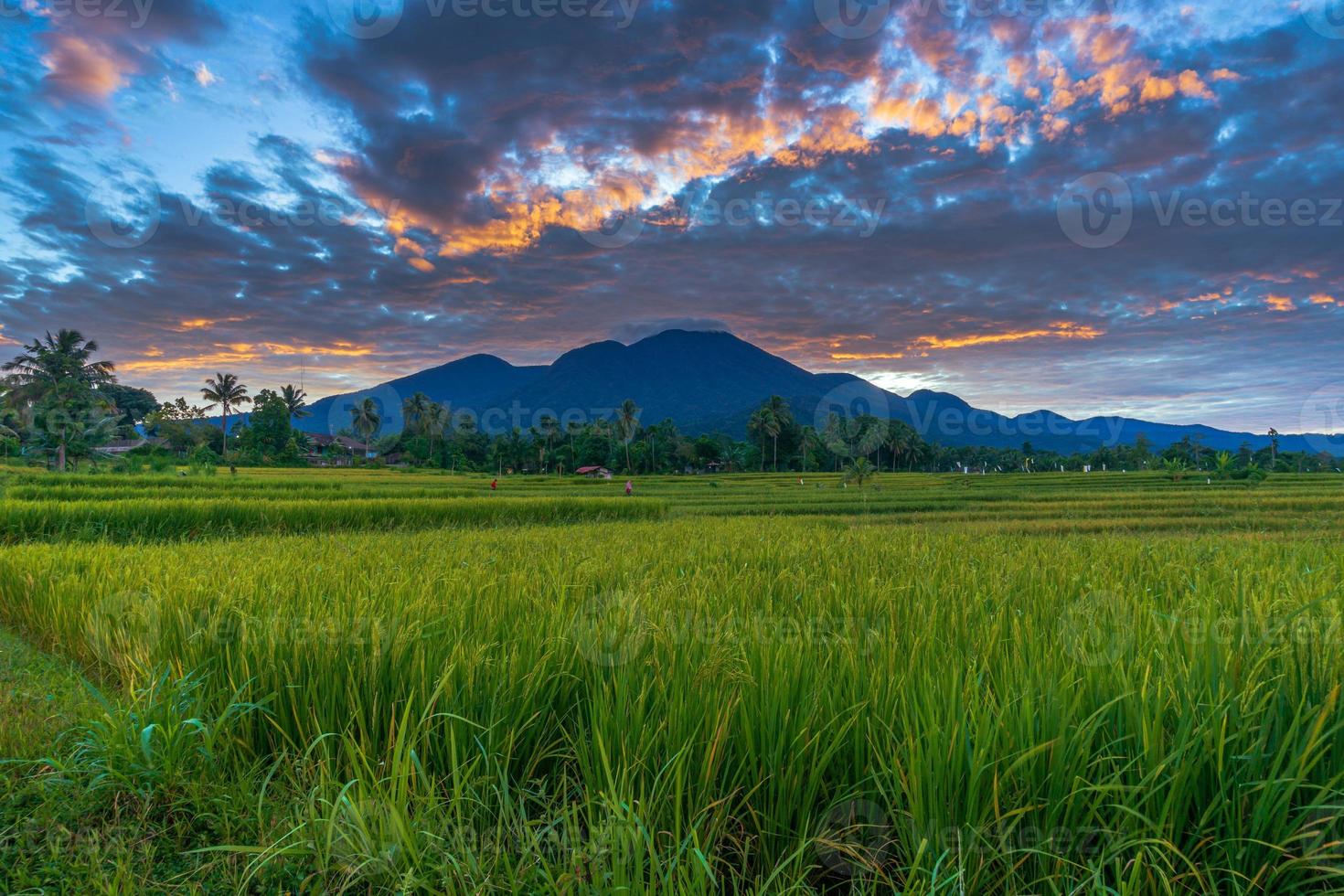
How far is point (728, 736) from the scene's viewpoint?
1701mm

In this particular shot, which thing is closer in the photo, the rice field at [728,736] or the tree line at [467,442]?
the rice field at [728,736]

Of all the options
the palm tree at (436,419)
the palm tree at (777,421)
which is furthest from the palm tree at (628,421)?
the palm tree at (436,419)

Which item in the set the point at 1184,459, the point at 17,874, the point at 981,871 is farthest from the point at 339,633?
the point at 1184,459

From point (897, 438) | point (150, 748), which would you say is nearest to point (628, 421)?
point (897, 438)

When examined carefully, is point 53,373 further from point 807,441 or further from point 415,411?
point 807,441

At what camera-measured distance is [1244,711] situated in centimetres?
165

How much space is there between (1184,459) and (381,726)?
9595 centimetres

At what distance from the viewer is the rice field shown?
1.38 metres

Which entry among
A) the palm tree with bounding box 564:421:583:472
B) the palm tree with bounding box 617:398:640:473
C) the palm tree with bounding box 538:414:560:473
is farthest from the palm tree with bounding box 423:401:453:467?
the palm tree with bounding box 617:398:640:473

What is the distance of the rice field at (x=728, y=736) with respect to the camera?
138 centimetres

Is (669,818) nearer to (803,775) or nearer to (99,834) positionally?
(803,775)

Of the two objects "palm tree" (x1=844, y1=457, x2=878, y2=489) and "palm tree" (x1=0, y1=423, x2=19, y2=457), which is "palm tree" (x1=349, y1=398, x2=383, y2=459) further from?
"palm tree" (x1=844, y1=457, x2=878, y2=489)

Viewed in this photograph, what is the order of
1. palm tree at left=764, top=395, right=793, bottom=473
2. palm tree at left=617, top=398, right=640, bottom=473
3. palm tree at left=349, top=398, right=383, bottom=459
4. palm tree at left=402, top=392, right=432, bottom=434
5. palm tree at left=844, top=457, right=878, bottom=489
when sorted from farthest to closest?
1. palm tree at left=349, top=398, right=383, bottom=459
2. palm tree at left=402, top=392, right=432, bottom=434
3. palm tree at left=617, top=398, right=640, bottom=473
4. palm tree at left=764, top=395, right=793, bottom=473
5. palm tree at left=844, top=457, right=878, bottom=489

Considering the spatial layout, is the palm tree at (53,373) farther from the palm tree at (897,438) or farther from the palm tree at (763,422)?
the palm tree at (897,438)
